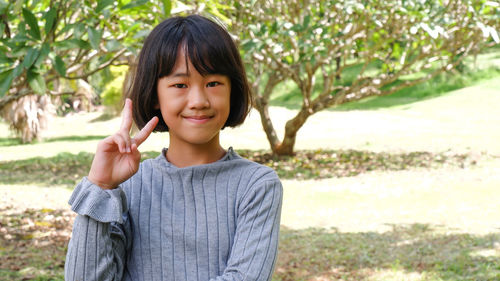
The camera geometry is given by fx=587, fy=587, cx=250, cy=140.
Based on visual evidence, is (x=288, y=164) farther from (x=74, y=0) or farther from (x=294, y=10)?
(x=74, y=0)

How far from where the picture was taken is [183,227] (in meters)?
1.38

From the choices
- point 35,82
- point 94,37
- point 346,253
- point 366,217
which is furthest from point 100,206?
point 366,217

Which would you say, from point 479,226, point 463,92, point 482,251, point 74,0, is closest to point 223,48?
point 74,0

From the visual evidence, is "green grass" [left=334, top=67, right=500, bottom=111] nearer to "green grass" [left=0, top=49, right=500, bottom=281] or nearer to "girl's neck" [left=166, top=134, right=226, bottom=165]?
"green grass" [left=0, top=49, right=500, bottom=281]

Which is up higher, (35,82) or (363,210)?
(35,82)

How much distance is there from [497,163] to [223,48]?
27.6ft

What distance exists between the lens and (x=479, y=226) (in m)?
5.49

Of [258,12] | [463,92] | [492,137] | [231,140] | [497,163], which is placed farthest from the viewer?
[463,92]

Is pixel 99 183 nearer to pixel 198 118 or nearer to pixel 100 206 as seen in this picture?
pixel 100 206

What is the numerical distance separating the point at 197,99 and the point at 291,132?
28.5 ft

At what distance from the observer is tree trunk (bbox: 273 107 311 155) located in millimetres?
9812

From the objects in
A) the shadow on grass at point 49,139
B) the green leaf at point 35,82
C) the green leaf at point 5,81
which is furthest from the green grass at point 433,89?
the green leaf at point 5,81

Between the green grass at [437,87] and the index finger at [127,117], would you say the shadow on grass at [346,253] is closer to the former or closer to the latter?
the index finger at [127,117]

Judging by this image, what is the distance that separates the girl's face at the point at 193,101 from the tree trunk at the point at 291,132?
8.39 metres
